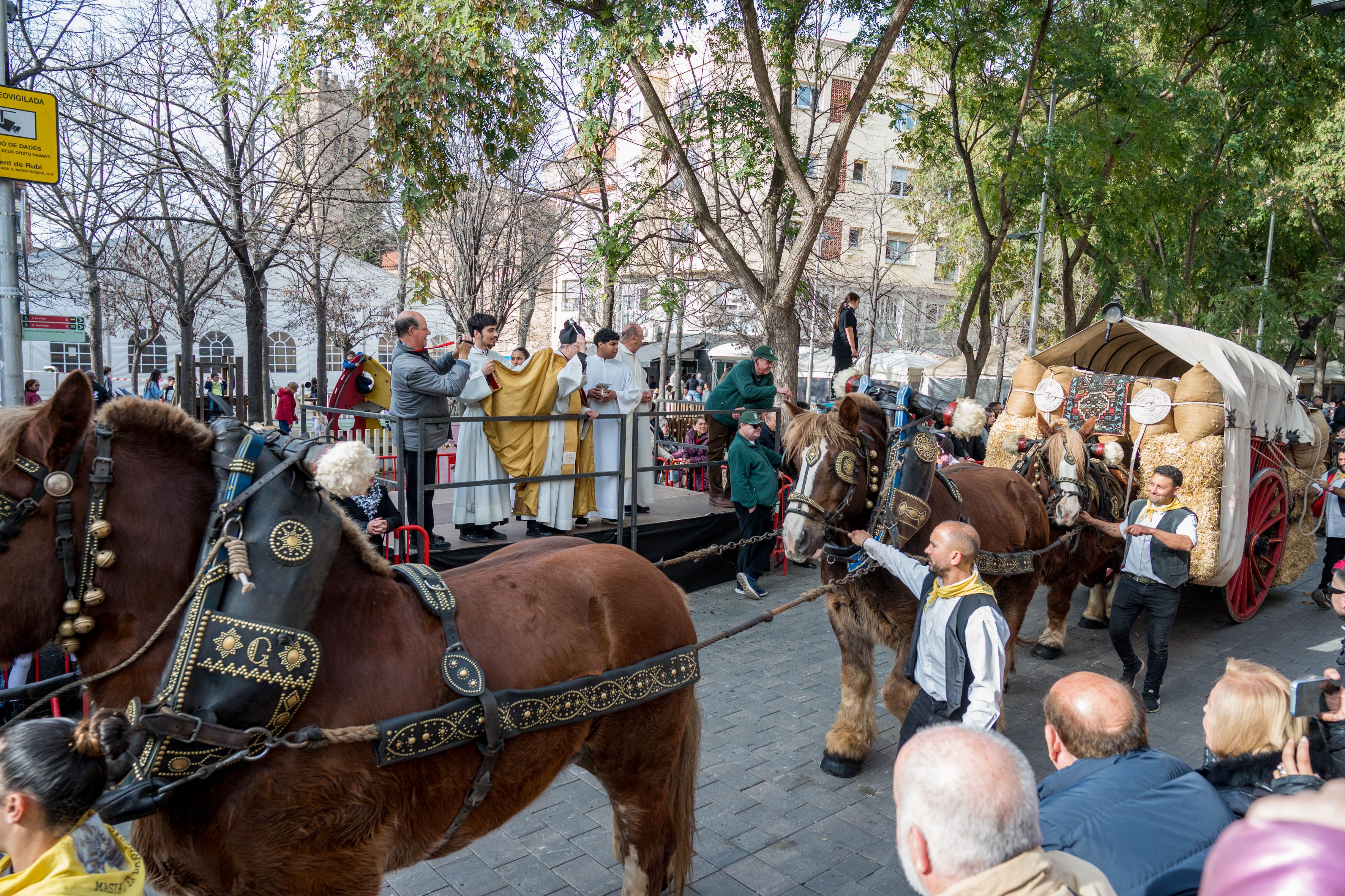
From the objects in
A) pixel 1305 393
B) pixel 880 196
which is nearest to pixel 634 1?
pixel 880 196

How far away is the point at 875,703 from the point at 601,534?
2938mm

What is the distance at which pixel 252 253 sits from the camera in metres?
10.3

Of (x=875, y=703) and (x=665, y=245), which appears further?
(x=665, y=245)

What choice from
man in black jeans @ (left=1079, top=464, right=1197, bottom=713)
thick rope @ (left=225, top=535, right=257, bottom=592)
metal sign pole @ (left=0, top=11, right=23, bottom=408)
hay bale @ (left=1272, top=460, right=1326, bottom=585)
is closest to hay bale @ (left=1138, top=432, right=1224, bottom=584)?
man in black jeans @ (left=1079, top=464, right=1197, bottom=713)

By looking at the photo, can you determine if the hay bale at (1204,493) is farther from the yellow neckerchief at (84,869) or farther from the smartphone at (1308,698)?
the yellow neckerchief at (84,869)

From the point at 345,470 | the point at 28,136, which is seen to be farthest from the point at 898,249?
the point at 345,470

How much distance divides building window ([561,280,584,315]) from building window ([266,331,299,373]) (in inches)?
382

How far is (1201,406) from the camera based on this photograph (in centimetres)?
664

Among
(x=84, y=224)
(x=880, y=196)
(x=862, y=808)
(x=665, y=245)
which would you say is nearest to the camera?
(x=862, y=808)

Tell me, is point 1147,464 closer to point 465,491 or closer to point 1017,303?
point 465,491

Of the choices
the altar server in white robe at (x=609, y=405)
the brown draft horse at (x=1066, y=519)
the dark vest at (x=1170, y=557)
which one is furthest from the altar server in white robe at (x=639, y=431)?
the dark vest at (x=1170, y=557)

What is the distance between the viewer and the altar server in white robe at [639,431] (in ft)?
26.5

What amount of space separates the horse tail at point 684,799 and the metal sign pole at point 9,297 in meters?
4.83

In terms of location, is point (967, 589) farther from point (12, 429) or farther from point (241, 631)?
point (12, 429)
